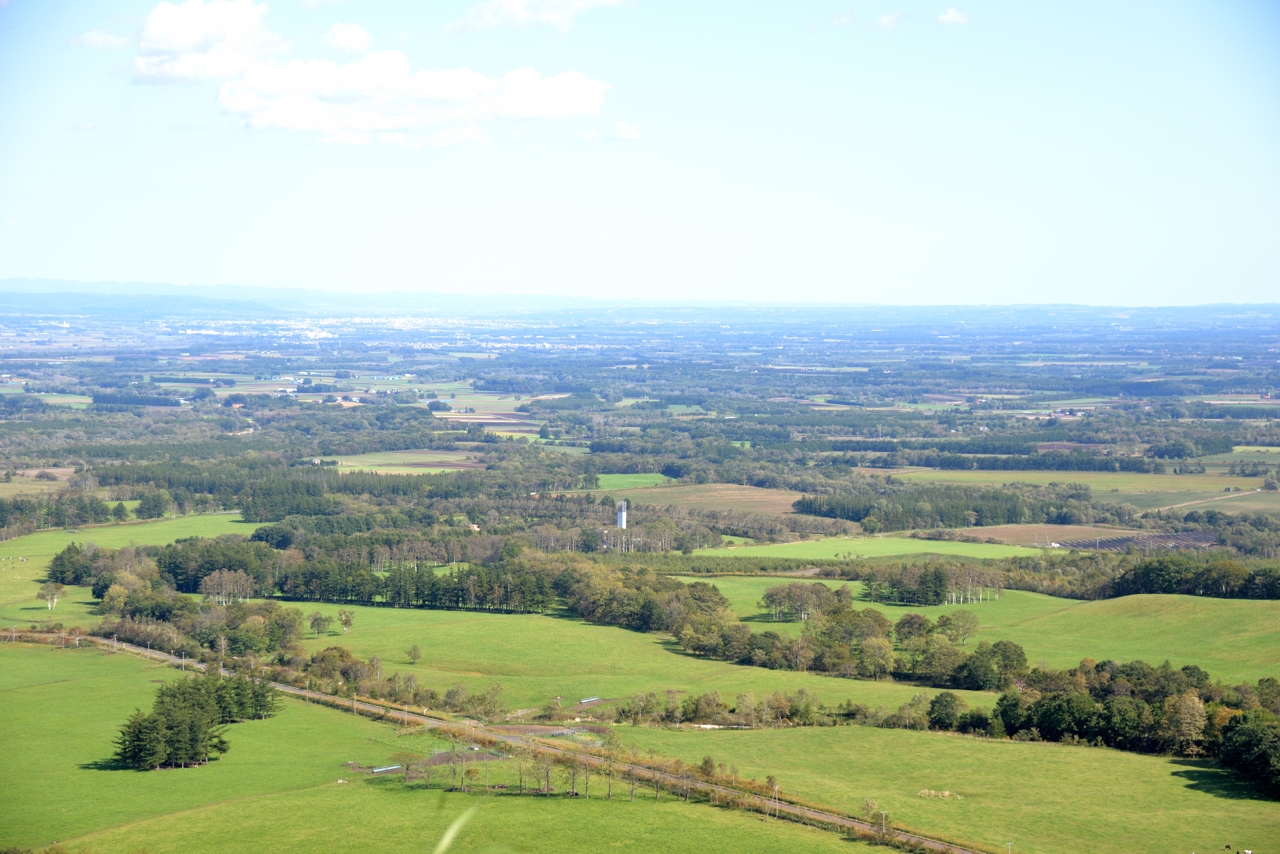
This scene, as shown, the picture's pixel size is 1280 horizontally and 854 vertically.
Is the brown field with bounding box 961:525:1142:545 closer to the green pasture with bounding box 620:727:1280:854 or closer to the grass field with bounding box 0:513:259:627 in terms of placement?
the green pasture with bounding box 620:727:1280:854

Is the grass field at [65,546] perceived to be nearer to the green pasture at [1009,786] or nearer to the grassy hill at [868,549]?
the grassy hill at [868,549]

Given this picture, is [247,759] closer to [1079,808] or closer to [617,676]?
[617,676]

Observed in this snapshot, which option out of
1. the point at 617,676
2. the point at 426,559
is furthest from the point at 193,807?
the point at 426,559

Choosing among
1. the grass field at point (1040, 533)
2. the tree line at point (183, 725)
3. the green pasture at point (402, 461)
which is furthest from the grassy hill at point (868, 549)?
the green pasture at point (402, 461)

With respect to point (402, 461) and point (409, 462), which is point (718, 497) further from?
point (402, 461)

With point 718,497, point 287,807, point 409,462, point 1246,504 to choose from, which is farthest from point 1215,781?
point 409,462
